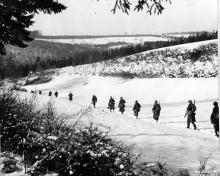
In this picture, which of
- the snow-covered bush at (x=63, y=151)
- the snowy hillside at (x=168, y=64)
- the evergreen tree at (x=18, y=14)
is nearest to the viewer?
the snow-covered bush at (x=63, y=151)

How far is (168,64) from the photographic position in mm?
63375

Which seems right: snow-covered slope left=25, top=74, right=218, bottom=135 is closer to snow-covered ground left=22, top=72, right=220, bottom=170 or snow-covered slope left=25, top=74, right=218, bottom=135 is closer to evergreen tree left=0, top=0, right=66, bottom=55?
snow-covered ground left=22, top=72, right=220, bottom=170

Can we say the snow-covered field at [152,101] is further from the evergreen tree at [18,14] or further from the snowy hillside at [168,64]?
the evergreen tree at [18,14]

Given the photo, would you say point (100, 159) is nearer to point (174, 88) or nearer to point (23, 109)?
point (23, 109)

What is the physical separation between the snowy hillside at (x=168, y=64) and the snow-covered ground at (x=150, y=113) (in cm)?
743

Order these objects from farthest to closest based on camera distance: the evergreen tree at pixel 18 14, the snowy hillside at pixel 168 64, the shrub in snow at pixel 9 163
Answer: the snowy hillside at pixel 168 64 < the evergreen tree at pixel 18 14 < the shrub in snow at pixel 9 163

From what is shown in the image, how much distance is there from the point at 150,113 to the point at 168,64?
125 feet

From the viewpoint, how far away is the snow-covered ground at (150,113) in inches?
285

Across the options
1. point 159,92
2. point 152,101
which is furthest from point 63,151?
point 159,92

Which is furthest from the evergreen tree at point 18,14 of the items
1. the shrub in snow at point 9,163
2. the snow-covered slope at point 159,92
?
the snow-covered slope at point 159,92

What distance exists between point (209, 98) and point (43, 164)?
30712mm

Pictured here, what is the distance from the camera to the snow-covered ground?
23.7 feet

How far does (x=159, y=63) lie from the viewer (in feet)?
212

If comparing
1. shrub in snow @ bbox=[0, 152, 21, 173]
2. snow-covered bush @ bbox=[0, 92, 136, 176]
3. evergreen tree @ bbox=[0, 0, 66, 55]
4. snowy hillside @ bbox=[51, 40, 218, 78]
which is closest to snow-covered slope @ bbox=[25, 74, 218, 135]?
snowy hillside @ bbox=[51, 40, 218, 78]
